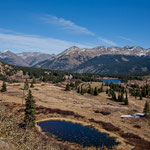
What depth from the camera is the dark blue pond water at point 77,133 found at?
139ft

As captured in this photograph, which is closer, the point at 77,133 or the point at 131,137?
the point at 131,137

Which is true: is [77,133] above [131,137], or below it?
below

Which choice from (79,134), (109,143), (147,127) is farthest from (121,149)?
(147,127)

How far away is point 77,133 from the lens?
48188 mm

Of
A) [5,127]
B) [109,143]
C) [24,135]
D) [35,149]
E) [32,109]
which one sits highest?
[5,127]

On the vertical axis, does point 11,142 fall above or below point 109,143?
above

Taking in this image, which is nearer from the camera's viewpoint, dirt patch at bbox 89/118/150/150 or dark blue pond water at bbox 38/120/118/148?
dirt patch at bbox 89/118/150/150

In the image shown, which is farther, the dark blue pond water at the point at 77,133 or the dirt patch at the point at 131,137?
the dark blue pond water at the point at 77,133

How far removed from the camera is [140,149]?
39.1 metres

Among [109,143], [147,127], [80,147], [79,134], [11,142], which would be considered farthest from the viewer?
[147,127]

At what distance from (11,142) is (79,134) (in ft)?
128

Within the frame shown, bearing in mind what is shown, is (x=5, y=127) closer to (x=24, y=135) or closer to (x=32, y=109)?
(x=24, y=135)

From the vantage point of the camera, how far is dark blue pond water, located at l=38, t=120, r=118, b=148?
4223 centimetres

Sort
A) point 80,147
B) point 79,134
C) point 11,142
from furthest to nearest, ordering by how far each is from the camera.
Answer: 1. point 79,134
2. point 80,147
3. point 11,142
